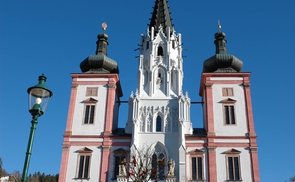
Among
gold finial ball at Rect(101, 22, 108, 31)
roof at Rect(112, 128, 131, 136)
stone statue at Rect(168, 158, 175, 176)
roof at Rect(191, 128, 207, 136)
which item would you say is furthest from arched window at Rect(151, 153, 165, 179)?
gold finial ball at Rect(101, 22, 108, 31)

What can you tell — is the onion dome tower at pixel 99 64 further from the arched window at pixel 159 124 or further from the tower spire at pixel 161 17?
the arched window at pixel 159 124

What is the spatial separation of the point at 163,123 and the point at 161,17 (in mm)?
14425

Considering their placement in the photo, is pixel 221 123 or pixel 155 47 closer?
pixel 221 123

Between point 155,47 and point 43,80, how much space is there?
2742cm

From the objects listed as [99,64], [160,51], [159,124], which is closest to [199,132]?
[159,124]

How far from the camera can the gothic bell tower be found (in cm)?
3158

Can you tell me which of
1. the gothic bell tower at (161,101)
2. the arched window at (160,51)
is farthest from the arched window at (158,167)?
the arched window at (160,51)

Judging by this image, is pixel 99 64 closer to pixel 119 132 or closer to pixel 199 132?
pixel 119 132

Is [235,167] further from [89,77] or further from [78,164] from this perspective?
[89,77]

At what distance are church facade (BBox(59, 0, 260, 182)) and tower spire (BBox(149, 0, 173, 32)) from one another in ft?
8.97

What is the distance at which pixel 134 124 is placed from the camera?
106ft

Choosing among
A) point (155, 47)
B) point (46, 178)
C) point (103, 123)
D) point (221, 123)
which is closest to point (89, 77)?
point (103, 123)

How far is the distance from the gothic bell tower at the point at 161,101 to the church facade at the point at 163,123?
0.09 metres

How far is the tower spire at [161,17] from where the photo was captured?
4047cm
